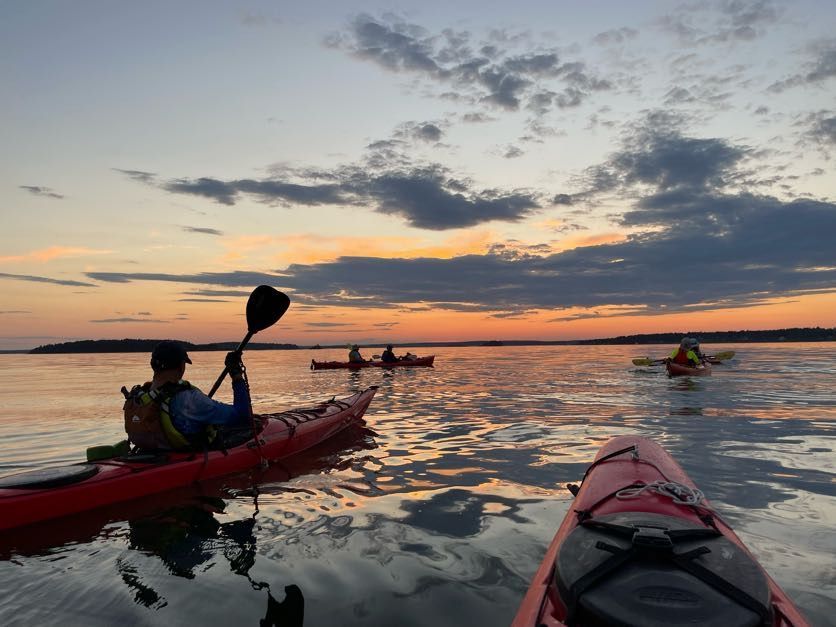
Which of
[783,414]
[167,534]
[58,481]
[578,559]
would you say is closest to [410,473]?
[167,534]

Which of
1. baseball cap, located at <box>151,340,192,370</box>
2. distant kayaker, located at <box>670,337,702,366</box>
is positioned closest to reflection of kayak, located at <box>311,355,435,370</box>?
distant kayaker, located at <box>670,337,702,366</box>

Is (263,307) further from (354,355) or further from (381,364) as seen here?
(354,355)

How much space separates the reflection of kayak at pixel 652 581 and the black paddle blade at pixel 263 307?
23.2 ft

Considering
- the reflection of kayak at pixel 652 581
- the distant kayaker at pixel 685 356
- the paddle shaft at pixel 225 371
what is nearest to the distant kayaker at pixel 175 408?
the paddle shaft at pixel 225 371

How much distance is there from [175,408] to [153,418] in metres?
0.34

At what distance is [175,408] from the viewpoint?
6906 mm

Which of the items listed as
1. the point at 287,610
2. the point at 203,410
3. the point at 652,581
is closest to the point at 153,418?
the point at 203,410

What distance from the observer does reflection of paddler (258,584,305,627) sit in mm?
3632

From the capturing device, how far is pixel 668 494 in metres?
3.78

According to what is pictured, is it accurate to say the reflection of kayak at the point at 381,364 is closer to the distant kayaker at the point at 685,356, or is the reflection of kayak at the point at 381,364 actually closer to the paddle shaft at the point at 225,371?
the distant kayaker at the point at 685,356

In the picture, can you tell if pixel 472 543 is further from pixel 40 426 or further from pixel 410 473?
pixel 40 426

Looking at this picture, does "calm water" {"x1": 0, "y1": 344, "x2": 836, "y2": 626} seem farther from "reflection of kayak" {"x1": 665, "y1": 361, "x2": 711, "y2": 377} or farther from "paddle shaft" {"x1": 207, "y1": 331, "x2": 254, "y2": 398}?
"reflection of kayak" {"x1": 665, "y1": 361, "x2": 711, "y2": 377}

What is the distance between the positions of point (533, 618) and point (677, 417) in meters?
11.1

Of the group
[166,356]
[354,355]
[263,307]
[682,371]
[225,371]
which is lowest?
[682,371]
